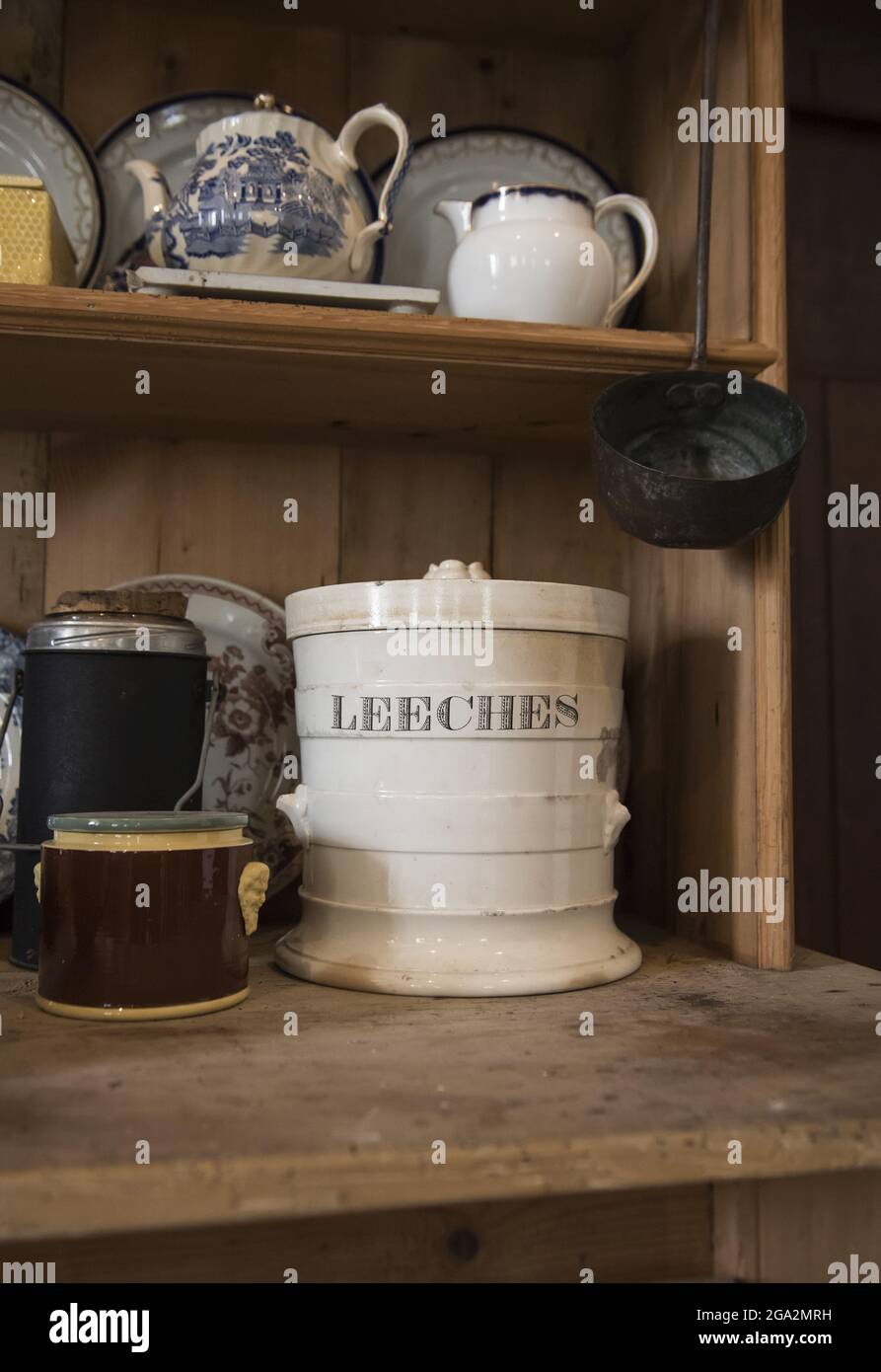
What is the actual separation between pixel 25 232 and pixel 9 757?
1.49 feet

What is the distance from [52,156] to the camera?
1021 millimetres

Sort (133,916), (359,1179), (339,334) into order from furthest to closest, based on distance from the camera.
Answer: (339,334) → (133,916) → (359,1179)

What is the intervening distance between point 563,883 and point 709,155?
1.90 ft

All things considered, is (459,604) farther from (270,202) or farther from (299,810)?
(270,202)

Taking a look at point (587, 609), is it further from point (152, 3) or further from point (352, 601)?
point (152, 3)

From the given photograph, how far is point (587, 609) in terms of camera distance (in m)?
0.85

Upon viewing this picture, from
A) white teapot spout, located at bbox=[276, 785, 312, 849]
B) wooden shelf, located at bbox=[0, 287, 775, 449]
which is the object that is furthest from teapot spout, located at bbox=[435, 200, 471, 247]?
white teapot spout, located at bbox=[276, 785, 312, 849]

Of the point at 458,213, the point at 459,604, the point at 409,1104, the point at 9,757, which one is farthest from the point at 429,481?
the point at 409,1104

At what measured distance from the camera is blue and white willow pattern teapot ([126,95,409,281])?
91cm

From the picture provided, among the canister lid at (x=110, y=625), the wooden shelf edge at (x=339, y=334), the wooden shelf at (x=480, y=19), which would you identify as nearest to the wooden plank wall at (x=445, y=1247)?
the canister lid at (x=110, y=625)

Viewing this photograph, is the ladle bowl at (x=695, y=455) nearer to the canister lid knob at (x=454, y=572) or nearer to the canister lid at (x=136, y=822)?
the canister lid knob at (x=454, y=572)

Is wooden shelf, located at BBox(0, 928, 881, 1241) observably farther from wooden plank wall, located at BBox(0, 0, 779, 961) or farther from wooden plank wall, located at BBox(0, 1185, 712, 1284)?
wooden plank wall, located at BBox(0, 0, 779, 961)

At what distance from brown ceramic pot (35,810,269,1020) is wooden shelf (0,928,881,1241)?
0.06ft

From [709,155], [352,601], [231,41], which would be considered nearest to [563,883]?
[352,601]
